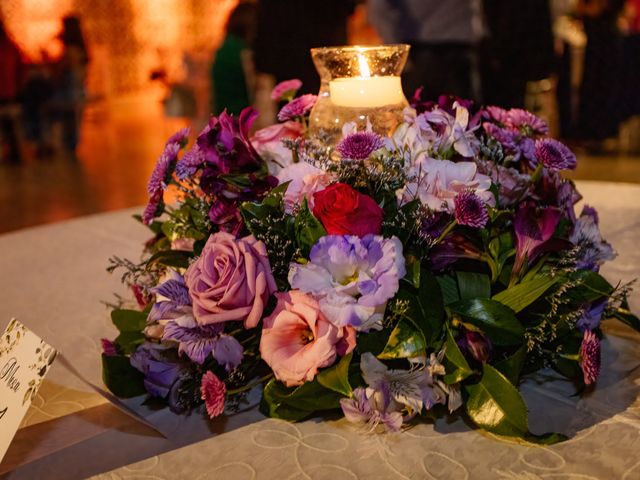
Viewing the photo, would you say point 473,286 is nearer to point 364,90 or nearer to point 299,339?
point 299,339

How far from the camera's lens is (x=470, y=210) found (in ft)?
2.30

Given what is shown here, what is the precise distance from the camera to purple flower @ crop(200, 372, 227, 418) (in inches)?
28.3

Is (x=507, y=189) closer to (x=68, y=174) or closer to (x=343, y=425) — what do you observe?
(x=343, y=425)

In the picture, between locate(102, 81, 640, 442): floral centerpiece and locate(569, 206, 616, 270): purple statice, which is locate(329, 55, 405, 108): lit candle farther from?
locate(569, 206, 616, 270): purple statice

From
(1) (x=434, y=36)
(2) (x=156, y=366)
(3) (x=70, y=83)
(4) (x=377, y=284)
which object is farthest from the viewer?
(3) (x=70, y=83)

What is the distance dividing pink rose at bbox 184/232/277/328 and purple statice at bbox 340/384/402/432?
122mm

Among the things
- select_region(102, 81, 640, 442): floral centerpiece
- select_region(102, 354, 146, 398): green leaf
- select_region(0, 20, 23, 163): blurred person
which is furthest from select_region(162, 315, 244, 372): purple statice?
select_region(0, 20, 23, 163): blurred person

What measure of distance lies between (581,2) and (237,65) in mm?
2421

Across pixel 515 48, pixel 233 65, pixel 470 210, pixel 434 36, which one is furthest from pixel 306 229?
pixel 233 65

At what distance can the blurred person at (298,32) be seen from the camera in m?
3.12

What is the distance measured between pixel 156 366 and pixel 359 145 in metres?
0.32

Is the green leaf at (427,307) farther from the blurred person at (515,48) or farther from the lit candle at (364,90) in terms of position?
the blurred person at (515,48)

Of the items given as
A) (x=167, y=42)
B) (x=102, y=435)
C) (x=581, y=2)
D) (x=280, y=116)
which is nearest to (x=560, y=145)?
(x=280, y=116)

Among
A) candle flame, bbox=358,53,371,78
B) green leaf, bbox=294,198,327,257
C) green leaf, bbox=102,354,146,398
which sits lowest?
green leaf, bbox=102,354,146,398
